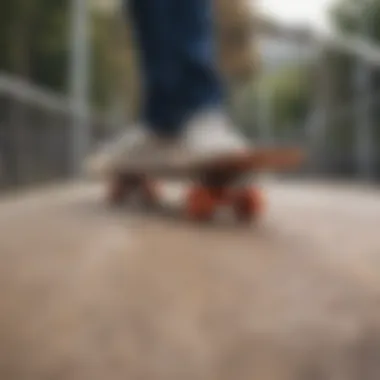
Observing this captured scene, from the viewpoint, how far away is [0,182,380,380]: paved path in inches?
22.5

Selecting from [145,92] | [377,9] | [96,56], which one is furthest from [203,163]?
[96,56]

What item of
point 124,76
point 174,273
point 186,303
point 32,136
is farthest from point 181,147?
point 124,76

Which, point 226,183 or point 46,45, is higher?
point 46,45

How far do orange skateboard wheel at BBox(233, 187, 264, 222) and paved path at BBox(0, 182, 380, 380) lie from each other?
0.11 m

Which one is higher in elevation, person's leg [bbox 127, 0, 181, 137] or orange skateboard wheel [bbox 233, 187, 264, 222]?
person's leg [bbox 127, 0, 181, 137]

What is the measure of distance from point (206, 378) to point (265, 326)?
10 cm

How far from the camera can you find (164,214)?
1.24 metres

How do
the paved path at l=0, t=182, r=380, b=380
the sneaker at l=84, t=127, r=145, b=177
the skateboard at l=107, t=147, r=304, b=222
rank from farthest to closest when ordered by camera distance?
the sneaker at l=84, t=127, r=145, b=177, the skateboard at l=107, t=147, r=304, b=222, the paved path at l=0, t=182, r=380, b=380

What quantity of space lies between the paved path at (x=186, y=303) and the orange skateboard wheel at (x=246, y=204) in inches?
4.4

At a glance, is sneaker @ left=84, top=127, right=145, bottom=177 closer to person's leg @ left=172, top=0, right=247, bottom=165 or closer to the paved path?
person's leg @ left=172, top=0, right=247, bottom=165

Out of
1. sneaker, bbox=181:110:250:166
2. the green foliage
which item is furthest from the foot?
the green foliage

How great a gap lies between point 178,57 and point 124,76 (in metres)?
1.69

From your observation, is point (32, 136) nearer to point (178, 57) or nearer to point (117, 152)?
point (117, 152)

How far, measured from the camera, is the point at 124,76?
9.58 feet
